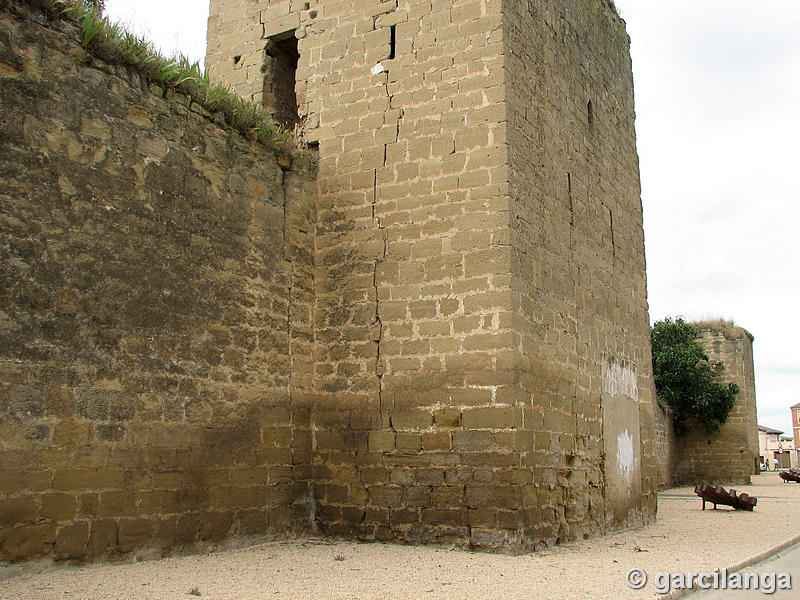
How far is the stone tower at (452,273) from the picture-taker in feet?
22.8

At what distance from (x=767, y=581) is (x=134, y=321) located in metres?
5.15

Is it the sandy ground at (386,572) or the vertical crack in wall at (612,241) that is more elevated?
the vertical crack in wall at (612,241)

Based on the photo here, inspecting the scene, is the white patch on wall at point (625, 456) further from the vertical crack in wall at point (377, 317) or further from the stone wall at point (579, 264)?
the vertical crack in wall at point (377, 317)

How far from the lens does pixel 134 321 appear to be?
6043 mm

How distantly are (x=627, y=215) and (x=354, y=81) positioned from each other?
4235 mm

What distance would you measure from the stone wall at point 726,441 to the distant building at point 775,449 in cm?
2624

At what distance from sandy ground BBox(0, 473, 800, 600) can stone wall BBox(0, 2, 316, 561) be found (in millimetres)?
376

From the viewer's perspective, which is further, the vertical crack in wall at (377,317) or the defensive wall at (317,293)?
the vertical crack in wall at (377,317)

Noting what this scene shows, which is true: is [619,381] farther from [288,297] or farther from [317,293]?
[288,297]

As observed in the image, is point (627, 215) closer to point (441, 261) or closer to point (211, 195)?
point (441, 261)

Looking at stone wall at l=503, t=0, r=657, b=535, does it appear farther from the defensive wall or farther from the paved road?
the paved road

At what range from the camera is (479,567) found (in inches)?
237

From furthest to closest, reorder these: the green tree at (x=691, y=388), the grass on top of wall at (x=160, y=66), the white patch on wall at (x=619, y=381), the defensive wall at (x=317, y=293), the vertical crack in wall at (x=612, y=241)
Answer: the green tree at (x=691, y=388)
the vertical crack in wall at (x=612, y=241)
the white patch on wall at (x=619, y=381)
the grass on top of wall at (x=160, y=66)
the defensive wall at (x=317, y=293)

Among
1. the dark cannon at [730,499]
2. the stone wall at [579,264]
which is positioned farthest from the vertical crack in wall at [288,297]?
the dark cannon at [730,499]
